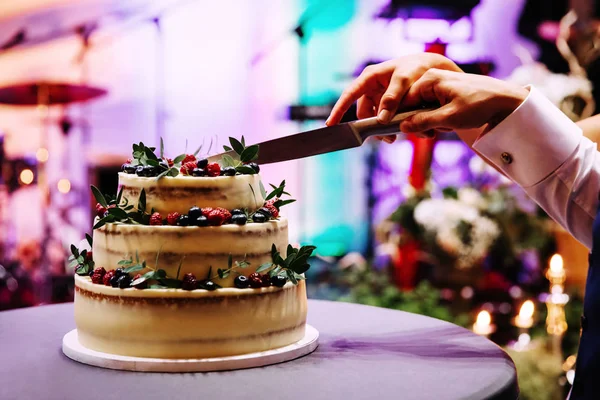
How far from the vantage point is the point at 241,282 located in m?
1.40

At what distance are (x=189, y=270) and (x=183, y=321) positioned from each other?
99 millimetres

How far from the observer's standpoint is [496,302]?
12.8 ft

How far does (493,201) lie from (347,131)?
2.48m

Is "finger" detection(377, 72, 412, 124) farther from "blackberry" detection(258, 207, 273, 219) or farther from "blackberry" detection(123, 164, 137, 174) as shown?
"blackberry" detection(123, 164, 137, 174)

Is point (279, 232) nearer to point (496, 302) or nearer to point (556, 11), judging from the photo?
point (496, 302)

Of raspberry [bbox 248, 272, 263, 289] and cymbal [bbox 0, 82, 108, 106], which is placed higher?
cymbal [bbox 0, 82, 108, 106]

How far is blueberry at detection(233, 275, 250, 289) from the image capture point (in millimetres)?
1396

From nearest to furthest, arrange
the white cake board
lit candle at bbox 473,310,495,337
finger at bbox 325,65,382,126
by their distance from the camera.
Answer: the white cake board
finger at bbox 325,65,382,126
lit candle at bbox 473,310,495,337

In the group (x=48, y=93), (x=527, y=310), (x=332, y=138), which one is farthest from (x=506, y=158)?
(x=48, y=93)

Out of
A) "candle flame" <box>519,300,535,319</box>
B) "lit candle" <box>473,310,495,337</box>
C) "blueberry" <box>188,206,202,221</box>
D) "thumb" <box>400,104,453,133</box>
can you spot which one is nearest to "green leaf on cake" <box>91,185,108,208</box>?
"blueberry" <box>188,206,202,221</box>

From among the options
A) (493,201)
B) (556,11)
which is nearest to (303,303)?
(493,201)

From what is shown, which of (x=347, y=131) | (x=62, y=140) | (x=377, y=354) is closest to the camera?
(x=377, y=354)

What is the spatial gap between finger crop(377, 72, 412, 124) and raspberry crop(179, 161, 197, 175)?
0.38 meters

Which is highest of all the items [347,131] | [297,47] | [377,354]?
[297,47]
